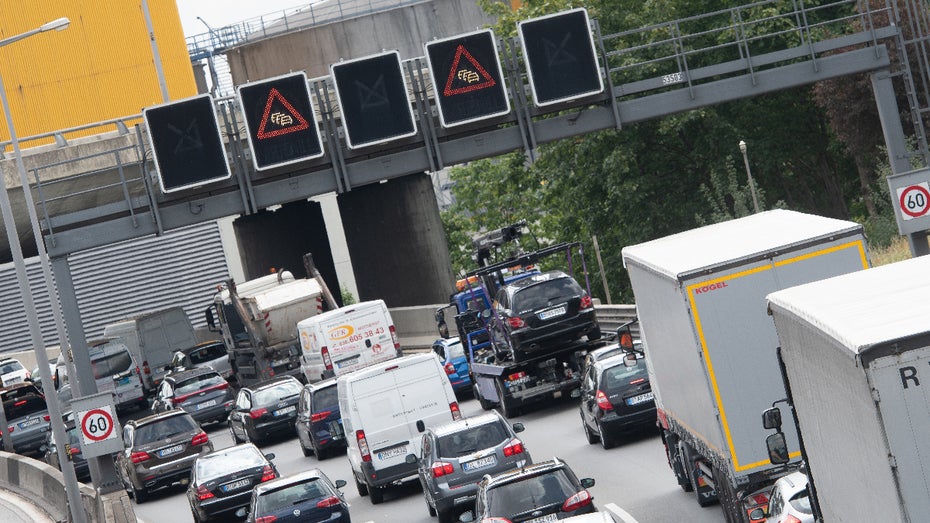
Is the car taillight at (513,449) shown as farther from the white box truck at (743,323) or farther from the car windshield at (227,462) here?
the car windshield at (227,462)

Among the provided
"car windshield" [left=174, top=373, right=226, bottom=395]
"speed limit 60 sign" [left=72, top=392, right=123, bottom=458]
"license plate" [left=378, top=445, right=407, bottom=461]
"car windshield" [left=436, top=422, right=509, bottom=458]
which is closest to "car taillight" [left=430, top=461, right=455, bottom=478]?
"car windshield" [left=436, top=422, right=509, bottom=458]

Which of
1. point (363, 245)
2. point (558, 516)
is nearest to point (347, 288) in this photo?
point (363, 245)

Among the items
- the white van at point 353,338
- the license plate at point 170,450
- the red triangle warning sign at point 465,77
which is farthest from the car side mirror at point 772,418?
the white van at point 353,338

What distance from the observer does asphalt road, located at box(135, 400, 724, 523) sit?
18.3 meters

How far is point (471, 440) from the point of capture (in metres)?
19.9

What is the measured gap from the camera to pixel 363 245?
5200 cm

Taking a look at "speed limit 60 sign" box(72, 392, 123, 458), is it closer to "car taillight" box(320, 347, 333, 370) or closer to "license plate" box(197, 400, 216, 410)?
"car taillight" box(320, 347, 333, 370)

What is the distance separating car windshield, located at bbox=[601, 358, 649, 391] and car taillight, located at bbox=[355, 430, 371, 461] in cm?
387

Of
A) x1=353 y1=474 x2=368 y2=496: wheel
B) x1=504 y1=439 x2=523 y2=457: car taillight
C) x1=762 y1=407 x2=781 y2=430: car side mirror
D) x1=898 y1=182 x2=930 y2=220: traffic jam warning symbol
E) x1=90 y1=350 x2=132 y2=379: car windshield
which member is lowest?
x1=353 y1=474 x2=368 y2=496: wheel

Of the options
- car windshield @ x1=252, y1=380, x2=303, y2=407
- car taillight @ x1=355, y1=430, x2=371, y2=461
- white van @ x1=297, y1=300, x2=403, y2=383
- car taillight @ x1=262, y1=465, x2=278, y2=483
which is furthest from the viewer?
white van @ x1=297, y1=300, x2=403, y2=383

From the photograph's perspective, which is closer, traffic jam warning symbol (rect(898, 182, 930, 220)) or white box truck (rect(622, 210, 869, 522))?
white box truck (rect(622, 210, 869, 522))

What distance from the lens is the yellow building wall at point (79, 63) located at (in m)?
59.3

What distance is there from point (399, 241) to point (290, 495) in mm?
32013

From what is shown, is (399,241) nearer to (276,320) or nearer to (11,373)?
(276,320)
